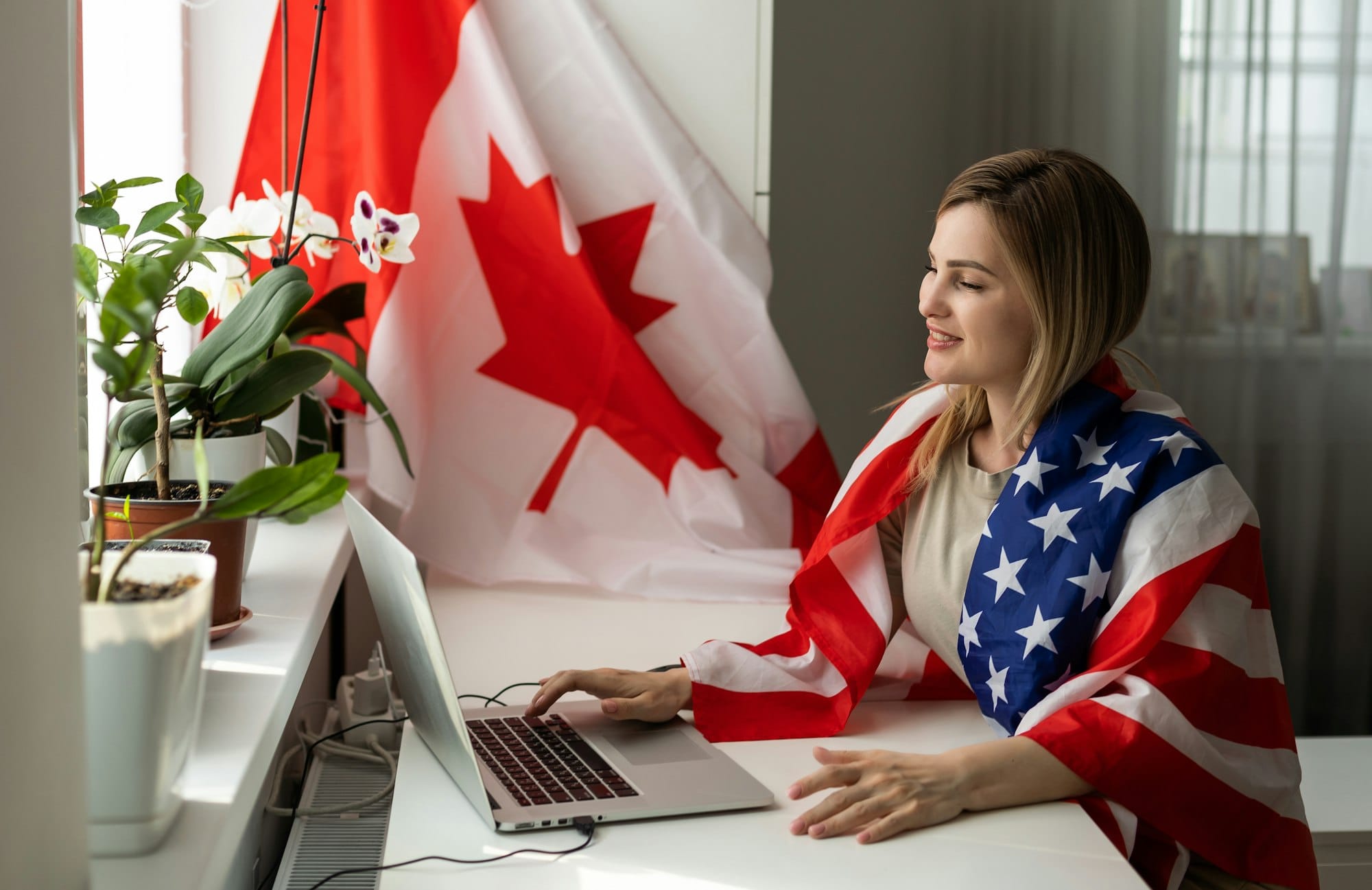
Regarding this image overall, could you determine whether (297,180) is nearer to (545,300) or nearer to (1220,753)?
(545,300)

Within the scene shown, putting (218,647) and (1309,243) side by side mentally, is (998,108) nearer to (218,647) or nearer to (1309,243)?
(1309,243)

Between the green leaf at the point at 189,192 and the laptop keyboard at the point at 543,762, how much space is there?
533 millimetres

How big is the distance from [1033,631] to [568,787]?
0.45 meters

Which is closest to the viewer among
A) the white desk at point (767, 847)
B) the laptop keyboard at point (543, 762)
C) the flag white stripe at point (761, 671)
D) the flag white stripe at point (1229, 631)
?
the white desk at point (767, 847)

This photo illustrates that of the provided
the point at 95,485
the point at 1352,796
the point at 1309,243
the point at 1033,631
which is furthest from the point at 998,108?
the point at 95,485

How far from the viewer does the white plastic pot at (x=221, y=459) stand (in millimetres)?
1118

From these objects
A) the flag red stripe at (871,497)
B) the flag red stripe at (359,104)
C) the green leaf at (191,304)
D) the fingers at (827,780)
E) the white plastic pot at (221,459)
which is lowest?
the fingers at (827,780)

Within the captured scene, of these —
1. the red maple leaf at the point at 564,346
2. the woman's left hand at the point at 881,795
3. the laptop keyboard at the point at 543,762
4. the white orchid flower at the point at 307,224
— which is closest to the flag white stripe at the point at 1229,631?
the woman's left hand at the point at 881,795

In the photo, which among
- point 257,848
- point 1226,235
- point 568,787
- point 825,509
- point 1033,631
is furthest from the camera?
point 1226,235

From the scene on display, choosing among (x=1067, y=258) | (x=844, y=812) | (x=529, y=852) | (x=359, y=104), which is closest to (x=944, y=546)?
(x=1067, y=258)

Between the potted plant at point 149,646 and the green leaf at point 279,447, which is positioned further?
the green leaf at point 279,447

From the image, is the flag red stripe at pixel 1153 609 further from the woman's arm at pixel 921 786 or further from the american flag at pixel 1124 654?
the woman's arm at pixel 921 786

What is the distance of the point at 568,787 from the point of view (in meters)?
0.91

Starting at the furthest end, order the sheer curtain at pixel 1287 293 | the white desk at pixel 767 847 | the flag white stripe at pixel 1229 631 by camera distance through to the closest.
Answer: the sheer curtain at pixel 1287 293, the flag white stripe at pixel 1229 631, the white desk at pixel 767 847
